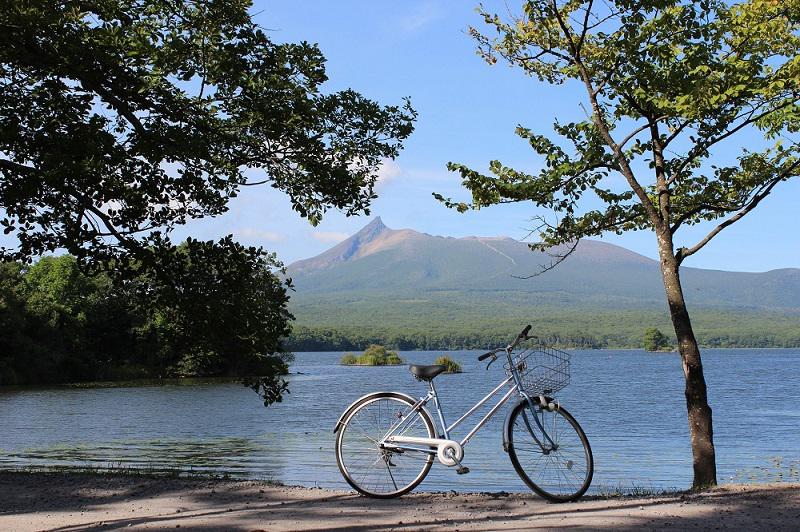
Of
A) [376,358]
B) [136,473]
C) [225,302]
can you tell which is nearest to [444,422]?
[225,302]

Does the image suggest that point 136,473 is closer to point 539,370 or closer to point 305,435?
point 539,370

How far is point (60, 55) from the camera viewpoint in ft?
27.8

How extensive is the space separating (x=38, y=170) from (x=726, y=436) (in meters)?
24.4

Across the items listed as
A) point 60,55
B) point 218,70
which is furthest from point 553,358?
point 60,55

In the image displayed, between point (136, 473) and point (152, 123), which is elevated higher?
point (152, 123)

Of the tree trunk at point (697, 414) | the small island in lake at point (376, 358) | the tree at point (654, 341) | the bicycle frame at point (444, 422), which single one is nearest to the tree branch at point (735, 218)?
the tree trunk at point (697, 414)

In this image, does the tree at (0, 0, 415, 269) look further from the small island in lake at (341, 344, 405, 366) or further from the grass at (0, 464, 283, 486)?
the small island in lake at (341, 344, 405, 366)

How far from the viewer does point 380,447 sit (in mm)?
7375

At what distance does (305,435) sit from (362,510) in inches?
767

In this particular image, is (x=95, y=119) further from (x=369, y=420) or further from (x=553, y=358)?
(x=553, y=358)

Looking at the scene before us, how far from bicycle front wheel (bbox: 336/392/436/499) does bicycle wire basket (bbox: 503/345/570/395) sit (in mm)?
925

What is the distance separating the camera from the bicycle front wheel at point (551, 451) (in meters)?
7.10

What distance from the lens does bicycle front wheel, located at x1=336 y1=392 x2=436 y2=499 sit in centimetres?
733

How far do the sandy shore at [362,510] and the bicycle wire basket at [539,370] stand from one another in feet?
3.26
